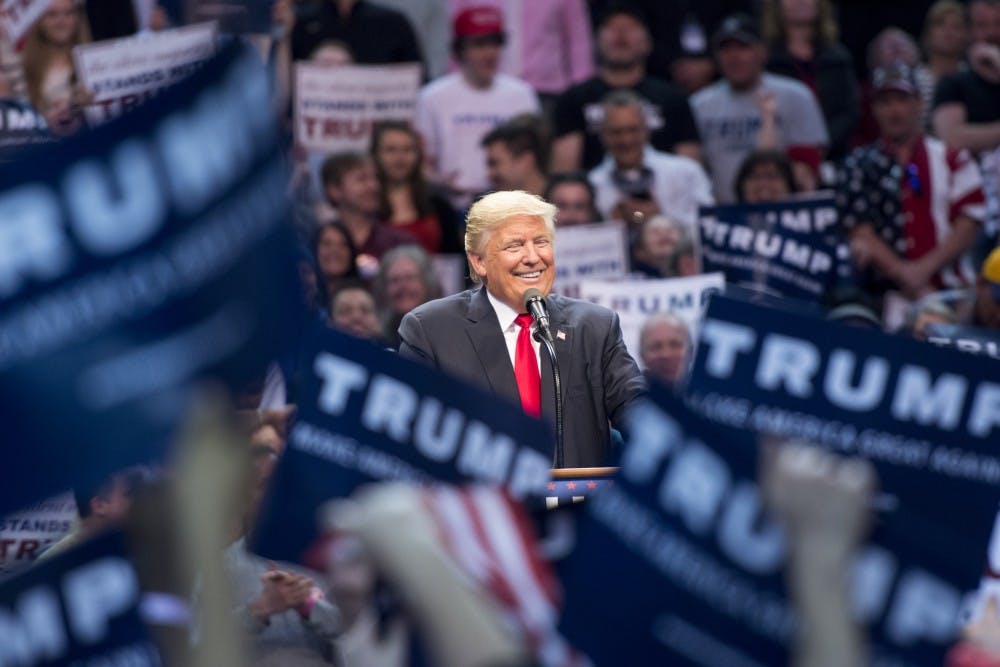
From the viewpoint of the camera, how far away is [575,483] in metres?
4.46

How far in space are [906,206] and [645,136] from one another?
128 centimetres

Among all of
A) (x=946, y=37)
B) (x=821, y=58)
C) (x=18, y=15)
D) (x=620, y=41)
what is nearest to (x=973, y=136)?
(x=946, y=37)

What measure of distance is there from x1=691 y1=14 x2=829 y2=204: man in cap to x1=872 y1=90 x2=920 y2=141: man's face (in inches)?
23.9

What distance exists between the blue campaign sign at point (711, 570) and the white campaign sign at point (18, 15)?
642cm

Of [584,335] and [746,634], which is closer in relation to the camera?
[746,634]

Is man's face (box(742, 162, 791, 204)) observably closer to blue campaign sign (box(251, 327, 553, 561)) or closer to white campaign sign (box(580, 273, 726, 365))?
white campaign sign (box(580, 273, 726, 365))

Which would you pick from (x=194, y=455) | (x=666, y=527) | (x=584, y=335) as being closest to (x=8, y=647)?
(x=194, y=455)

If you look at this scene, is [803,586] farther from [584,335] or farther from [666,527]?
[584,335]

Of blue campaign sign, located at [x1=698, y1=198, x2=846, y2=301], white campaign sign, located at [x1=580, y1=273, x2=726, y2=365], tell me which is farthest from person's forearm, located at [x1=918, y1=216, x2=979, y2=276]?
white campaign sign, located at [x1=580, y1=273, x2=726, y2=365]

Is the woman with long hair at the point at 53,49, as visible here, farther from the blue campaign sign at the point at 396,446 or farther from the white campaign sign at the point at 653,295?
the blue campaign sign at the point at 396,446

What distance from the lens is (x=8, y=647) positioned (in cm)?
277

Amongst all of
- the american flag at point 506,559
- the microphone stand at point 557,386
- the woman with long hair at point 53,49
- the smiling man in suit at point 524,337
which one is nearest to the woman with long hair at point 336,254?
the woman with long hair at point 53,49

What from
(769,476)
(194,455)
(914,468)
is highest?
(194,455)

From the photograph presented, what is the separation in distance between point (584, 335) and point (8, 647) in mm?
2696
